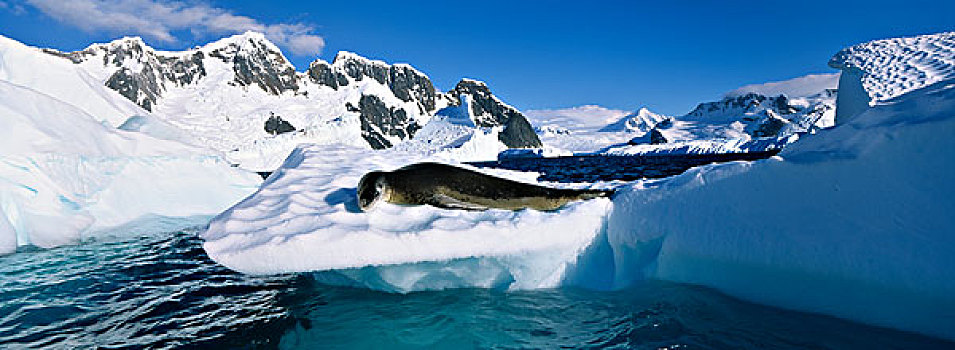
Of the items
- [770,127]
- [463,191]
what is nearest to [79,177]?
[463,191]

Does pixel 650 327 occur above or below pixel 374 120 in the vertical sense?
below

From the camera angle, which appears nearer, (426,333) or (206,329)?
(426,333)

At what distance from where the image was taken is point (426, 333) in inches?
108


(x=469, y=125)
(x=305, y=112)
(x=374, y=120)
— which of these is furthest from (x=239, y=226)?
(x=374, y=120)

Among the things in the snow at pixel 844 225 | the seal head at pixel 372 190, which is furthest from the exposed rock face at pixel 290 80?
the snow at pixel 844 225

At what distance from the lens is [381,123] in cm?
12312

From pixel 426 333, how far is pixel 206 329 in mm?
1528

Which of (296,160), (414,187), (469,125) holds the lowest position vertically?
(414,187)

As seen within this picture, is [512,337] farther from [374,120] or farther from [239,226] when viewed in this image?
[374,120]

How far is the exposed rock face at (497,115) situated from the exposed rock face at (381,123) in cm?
1995

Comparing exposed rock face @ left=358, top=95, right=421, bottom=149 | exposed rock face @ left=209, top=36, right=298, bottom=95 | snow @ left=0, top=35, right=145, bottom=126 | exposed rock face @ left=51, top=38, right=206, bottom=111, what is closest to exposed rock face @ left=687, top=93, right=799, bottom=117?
exposed rock face @ left=358, top=95, right=421, bottom=149

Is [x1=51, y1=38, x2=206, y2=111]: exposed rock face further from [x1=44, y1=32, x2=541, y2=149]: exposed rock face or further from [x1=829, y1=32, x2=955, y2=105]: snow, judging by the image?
[x1=829, y1=32, x2=955, y2=105]: snow

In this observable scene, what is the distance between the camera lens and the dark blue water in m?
2.51

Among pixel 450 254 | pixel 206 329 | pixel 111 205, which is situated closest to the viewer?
pixel 206 329
